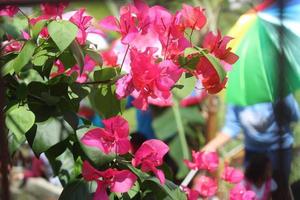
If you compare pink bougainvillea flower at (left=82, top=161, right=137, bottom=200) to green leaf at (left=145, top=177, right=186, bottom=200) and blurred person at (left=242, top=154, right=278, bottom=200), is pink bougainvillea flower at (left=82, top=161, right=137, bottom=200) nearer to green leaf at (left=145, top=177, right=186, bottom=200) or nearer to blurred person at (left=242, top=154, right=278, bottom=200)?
green leaf at (left=145, top=177, right=186, bottom=200)

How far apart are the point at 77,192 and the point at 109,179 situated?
0.08 m

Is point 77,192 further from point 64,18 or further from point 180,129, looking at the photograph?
→ point 180,129

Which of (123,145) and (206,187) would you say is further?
(206,187)

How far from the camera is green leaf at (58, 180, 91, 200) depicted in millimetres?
1250

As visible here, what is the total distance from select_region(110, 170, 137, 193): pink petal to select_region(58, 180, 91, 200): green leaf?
0.20 ft

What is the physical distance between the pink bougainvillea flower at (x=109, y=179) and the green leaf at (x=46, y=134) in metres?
0.09

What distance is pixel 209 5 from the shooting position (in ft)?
14.1

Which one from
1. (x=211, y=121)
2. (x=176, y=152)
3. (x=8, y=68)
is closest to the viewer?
(x=8, y=68)

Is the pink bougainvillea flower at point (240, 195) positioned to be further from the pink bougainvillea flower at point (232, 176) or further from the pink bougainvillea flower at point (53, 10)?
the pink bougainvillea flower at point (53, 10)

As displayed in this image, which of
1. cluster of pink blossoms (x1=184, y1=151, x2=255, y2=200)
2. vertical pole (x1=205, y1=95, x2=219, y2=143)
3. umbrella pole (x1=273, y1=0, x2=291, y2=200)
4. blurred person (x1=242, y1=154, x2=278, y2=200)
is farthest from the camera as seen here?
vertical pole (x1=205, y1=95, x2=219, y2=143)

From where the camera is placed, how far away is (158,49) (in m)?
1.27

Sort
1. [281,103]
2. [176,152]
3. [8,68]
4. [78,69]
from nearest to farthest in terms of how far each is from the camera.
Answer: [281,103], [8,68], [78,69], [176,152]

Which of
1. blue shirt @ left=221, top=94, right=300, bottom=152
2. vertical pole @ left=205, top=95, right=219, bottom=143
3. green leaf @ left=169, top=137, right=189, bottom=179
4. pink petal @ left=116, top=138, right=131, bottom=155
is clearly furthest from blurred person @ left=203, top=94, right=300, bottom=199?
pink petal @ left=116, top=138, right=131, bottom=155

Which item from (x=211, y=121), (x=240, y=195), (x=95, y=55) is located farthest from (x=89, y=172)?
(x=211, y=121)
